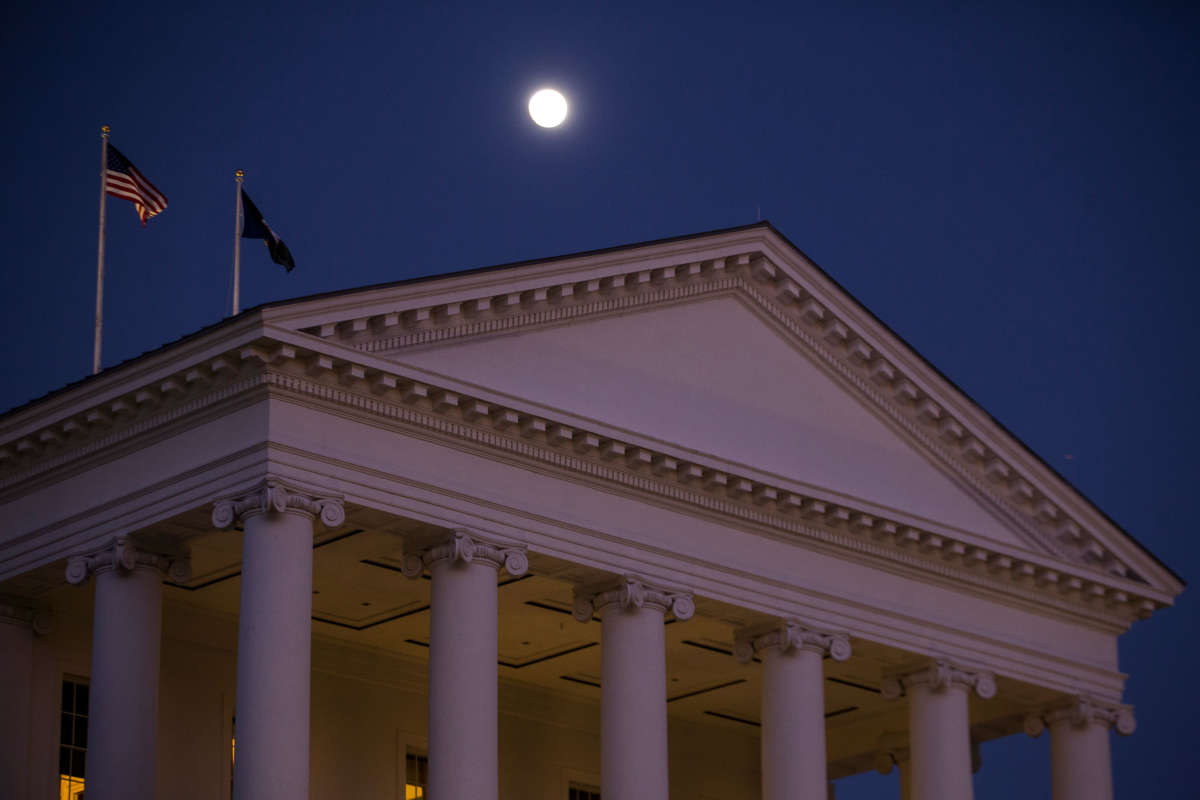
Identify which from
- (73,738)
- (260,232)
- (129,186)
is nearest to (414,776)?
(73,738)

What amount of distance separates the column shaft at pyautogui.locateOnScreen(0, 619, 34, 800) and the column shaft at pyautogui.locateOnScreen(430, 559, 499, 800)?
280 inches

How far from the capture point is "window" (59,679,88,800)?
127 feet

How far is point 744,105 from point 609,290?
4199 cm

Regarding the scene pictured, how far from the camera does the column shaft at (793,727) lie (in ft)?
131

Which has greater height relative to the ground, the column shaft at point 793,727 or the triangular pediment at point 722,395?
the triangular pediment at point 722,395

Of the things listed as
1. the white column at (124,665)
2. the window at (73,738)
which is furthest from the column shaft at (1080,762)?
the window at (73,738)

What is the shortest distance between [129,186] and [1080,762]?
20.9 meters

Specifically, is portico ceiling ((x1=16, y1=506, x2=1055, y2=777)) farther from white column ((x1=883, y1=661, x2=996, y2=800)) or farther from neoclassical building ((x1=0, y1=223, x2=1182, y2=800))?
white column ((x1=883, y1=661, x2=996, y2=800))

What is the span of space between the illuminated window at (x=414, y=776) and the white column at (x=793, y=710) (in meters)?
6.80

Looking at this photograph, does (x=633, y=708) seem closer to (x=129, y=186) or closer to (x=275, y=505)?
(x=275, y=505)

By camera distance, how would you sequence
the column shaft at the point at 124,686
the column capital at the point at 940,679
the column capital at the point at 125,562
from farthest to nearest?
1. the column capital at the point at 940,679
2. the column capital at the point at 125,562
3. the column shaft at the point at 124,686

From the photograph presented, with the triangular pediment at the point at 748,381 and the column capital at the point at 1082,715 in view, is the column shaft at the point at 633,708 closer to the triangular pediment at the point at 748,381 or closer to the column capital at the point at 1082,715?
the triangular pediment at the point at 748,381

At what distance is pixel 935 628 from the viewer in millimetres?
42812

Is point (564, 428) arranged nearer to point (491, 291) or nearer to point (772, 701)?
point (491, 291)
